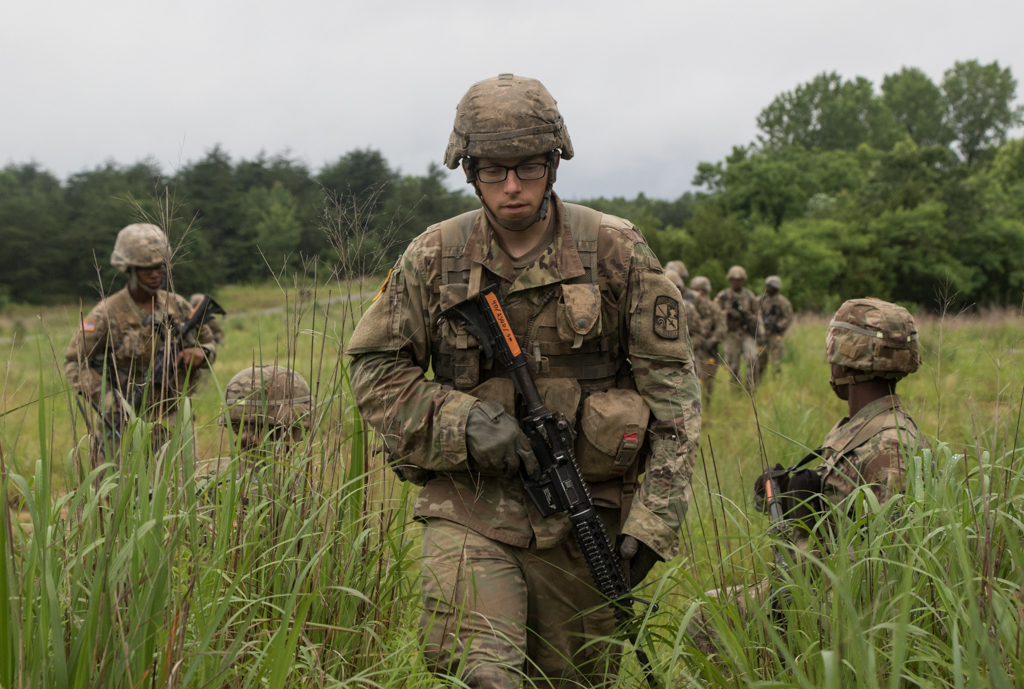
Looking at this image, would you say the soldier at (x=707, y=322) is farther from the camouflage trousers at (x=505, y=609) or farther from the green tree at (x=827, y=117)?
the green tree at (x=827, y=117)

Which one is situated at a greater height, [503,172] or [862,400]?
[503,172]

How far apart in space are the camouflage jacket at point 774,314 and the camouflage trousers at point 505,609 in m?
9.86

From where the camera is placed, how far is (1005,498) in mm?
1778

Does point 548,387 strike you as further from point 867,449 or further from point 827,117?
point 827,117

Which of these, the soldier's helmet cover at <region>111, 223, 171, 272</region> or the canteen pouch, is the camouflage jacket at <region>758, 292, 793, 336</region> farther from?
the canteen pouch

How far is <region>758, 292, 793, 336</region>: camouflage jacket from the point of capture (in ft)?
39.2

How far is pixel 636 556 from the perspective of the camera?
2408mm

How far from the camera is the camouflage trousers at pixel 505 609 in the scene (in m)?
2.10

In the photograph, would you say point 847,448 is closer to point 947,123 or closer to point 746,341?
point 746,341

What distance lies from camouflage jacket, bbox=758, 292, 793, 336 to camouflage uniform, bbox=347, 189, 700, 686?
9.82 meters

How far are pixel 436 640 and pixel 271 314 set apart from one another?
23582 millimetres

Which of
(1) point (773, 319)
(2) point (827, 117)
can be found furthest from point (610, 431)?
(2) point (827, 117)

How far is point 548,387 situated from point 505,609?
2.07 ft

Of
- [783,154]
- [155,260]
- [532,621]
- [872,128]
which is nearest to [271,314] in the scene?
[155,260]
